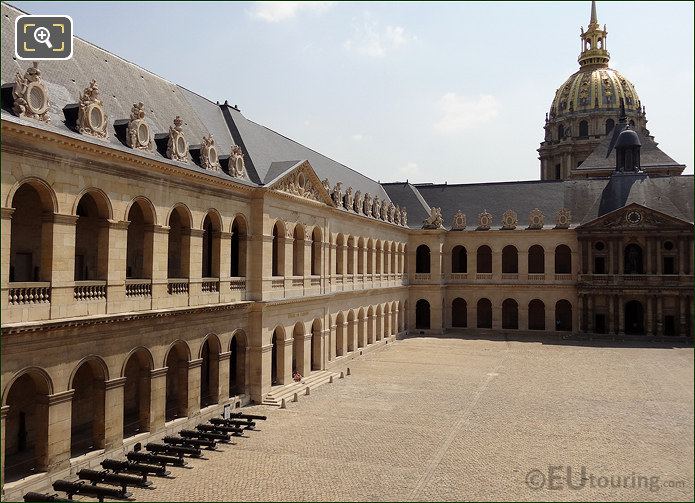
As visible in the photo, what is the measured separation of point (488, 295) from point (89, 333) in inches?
2055

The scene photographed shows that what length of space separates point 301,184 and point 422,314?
34136 millimetres

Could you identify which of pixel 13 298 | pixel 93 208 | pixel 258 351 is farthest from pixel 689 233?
pixel 13 298

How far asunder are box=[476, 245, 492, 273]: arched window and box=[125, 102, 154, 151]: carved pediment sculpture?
164 ft

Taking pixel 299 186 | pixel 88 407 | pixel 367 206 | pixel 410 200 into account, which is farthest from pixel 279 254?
pixel 410 200

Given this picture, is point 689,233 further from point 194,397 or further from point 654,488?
point 194,397

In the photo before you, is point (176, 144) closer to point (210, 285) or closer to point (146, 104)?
point (146, 104)

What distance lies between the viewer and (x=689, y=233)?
60062 millimetres

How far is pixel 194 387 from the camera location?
28.0m

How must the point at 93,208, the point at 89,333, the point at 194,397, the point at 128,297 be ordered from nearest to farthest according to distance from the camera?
the point at 89,333
the point at 128,297
the point at 93,208
the point at 194,397

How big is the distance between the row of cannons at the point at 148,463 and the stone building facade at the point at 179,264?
0.84 meters

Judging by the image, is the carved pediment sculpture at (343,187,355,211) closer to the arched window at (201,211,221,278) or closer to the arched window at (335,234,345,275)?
the arched window at (335,234,345,275)

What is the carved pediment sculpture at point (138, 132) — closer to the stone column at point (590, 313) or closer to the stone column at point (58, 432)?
the stone column at point (58, 432)

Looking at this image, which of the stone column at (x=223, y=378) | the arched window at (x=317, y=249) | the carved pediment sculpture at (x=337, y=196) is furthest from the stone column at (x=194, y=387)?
the carved pediment sculpture at (x=337, y=196)

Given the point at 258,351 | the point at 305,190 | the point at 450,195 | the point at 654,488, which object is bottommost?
the point at 654,488
